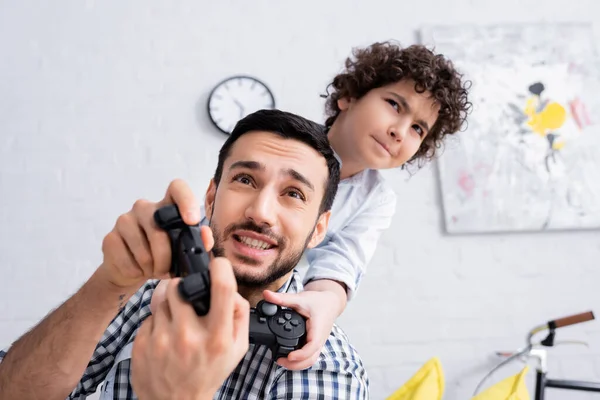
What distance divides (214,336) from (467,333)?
1875 millimetres

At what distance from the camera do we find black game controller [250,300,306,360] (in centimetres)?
73

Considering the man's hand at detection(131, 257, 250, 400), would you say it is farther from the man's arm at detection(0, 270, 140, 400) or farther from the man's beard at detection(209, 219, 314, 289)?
the man's beard at detection(209, 219, 314, 289)

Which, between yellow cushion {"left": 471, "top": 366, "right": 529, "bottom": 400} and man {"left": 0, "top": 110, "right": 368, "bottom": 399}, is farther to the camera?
yellow cushion {"left": 471, "top": 366, "right": 529, "bottom": 400}

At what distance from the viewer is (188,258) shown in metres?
0.46

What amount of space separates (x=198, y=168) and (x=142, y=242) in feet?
4.86

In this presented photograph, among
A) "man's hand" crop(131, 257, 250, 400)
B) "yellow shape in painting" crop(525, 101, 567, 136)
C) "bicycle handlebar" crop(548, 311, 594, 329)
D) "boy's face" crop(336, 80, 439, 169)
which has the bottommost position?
"bicycle handlebar" crop(548, 311, 594, 329)

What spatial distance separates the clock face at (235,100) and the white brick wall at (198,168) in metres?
0.05

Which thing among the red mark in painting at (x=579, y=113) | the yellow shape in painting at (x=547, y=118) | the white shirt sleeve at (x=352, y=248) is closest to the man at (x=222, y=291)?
the white shirt sleeve at (x=352, y=248)

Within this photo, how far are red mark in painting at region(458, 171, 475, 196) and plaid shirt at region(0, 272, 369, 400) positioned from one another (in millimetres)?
1271

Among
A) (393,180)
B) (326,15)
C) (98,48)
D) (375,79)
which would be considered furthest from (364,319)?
(98,48)

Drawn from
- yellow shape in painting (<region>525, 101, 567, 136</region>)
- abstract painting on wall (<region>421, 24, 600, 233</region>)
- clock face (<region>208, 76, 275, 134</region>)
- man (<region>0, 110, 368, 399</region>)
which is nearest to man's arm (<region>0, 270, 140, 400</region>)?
man (<region>0, 110, 368, 399</region>)

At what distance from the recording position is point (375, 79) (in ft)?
4.74

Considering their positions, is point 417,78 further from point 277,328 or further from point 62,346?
point 62,346

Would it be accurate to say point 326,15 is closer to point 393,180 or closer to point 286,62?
point 286,62
